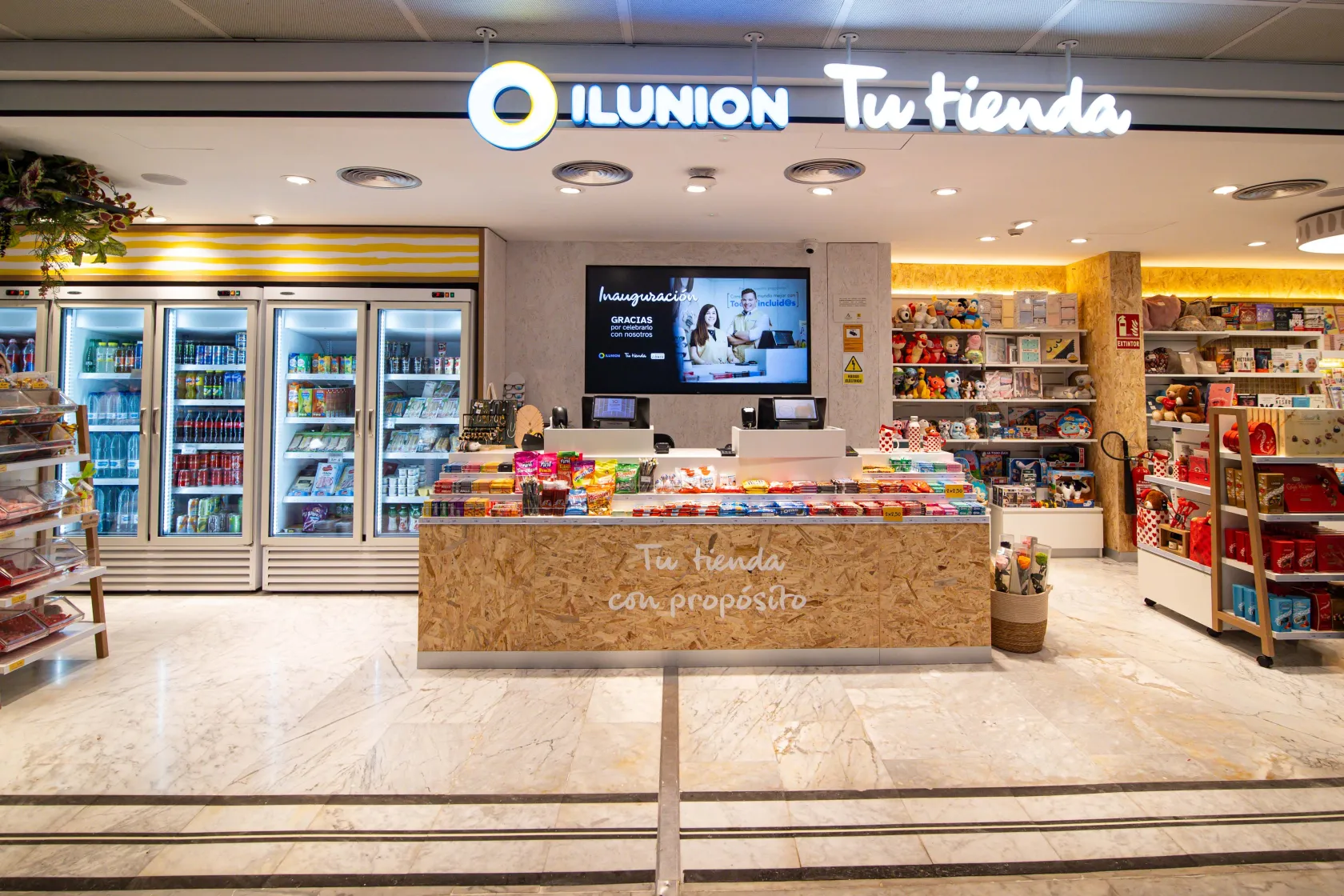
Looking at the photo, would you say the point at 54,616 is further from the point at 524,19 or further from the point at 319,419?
the point at 524,19

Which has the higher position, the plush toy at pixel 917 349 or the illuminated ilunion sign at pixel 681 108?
the illuminated ilunion sign at pixel 681 108

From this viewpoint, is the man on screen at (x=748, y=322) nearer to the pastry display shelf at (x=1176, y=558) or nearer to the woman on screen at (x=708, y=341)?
the woman on screen at (x=708, y=341)

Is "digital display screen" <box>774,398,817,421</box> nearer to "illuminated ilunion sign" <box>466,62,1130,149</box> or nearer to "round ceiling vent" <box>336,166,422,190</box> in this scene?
"illuminated ilunion sign" <box>466,62,1130,149</box>

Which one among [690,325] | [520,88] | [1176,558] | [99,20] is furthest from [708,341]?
[99,20]

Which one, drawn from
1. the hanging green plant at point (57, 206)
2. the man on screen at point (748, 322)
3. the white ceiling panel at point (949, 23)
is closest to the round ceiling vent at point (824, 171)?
the white ceiling panel at point (949, 23)

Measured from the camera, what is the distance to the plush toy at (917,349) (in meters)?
7.11

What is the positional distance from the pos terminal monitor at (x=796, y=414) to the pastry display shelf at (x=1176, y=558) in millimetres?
2835

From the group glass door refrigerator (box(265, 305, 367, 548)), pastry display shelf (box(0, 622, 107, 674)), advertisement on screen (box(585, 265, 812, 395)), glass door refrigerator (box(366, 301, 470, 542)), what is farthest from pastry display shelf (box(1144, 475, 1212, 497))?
→ pastry display shelf (box(0, 622, 107, 674))

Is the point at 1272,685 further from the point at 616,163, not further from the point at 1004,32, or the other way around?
the point at 616,163

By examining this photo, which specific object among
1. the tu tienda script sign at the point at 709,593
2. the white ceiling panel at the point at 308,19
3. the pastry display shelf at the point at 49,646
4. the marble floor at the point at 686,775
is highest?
the white ceiling panel at the point at 308,19

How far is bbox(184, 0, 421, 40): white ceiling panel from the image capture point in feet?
9.76

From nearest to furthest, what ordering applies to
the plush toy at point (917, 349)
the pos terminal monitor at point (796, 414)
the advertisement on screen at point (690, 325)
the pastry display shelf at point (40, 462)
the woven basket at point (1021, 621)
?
the pastry display shelf at point (40, 462)
the woven basket at point (1021, 621)
the pos terminal monitor at point (796, 414)
the advertisement on screen at point (690, 325)
the plush toy at point (917, 349)

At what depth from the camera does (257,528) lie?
5602 millimetres

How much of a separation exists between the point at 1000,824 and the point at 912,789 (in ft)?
1.08
